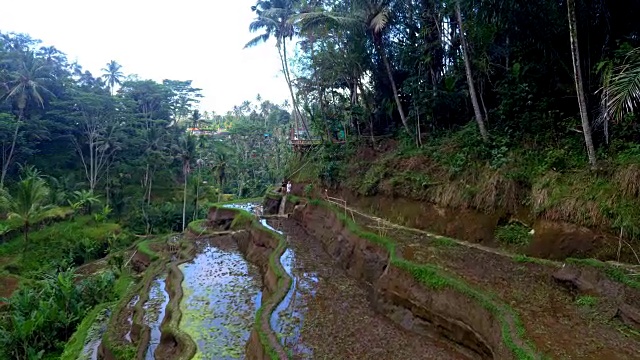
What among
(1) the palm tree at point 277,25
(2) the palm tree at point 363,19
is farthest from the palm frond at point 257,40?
(2) the palm tree at point 363,19

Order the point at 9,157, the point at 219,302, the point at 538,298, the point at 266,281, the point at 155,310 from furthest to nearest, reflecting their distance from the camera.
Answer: the point at 9,157 < the point at 266,281 < the point at 155,310 < the point at 219,302 < the point at 538,298

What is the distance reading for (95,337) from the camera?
12.2 m

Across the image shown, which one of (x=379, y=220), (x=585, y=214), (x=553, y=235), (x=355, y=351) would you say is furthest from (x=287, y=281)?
(x=585, y=214)

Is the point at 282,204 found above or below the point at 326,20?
below

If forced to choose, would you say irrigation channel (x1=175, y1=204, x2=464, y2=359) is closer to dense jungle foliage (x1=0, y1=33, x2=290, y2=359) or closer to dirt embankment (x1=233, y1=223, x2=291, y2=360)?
dirt embankment (x1=233, y1=223, x2=291, y2=360)

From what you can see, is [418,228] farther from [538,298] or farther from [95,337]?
[95,337]

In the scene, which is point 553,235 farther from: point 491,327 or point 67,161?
point 67,161

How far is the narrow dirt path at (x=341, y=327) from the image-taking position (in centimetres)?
755

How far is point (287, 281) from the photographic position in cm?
1139

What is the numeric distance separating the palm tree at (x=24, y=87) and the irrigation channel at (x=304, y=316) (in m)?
30.9

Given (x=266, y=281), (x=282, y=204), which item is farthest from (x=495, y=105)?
(x=282, y=204)

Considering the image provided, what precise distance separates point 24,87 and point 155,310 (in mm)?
34575

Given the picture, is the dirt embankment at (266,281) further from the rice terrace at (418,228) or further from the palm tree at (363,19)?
the palm tree at (363,19)

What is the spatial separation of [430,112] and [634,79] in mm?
9156
